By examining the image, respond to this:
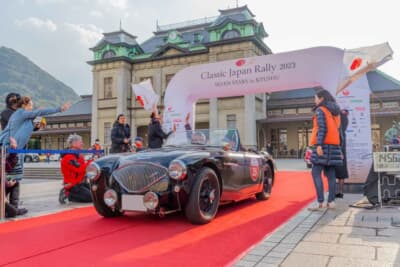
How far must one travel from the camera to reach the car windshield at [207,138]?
5.57 m

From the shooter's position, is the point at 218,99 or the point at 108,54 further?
the point at 108,54

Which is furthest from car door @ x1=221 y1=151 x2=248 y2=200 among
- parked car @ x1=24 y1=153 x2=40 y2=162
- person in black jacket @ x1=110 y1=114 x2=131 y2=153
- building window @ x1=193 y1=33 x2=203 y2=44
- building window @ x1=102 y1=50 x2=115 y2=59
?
building window @ x1=102 y1=50 x2=115 y2=59

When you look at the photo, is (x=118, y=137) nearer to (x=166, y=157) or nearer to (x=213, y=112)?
(x=166, y=157)

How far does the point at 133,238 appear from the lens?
3.70m

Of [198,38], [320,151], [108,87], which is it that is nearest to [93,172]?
[320,151]

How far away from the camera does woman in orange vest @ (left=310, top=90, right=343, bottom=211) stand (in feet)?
17.4

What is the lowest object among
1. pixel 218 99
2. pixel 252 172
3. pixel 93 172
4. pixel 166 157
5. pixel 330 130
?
pixel 252 172

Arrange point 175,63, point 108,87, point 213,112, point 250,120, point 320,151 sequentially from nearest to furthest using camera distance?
1. point 320,151
2. point 250,120
3. point 213,112
4. point 175,63
5. point 108,87

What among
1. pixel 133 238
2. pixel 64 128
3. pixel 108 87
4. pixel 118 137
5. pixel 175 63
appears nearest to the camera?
pixel 133 238

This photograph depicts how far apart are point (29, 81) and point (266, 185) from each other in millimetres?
111971

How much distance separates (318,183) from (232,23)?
91.7 ft

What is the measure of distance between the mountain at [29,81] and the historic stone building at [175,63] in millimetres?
58450

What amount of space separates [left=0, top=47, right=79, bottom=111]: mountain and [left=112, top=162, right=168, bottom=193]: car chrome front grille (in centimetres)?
9166

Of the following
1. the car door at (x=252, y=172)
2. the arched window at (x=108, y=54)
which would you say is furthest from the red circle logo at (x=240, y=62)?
the arched window at (x=108, y=54)
